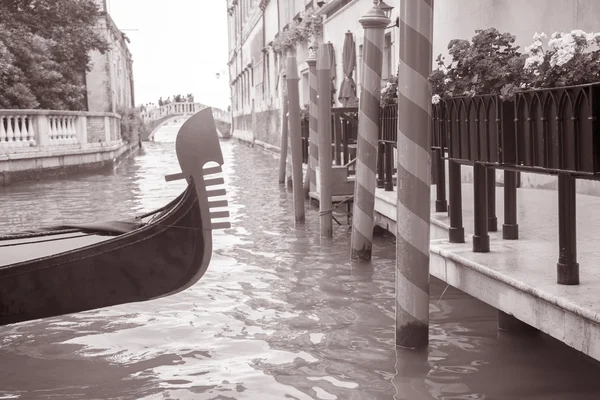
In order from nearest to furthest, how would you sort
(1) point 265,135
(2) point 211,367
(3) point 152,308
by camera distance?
(2) point 211,367
(3) point 152,308
(1) point 265,135

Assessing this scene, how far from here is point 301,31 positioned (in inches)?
810

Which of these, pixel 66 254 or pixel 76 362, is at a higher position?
pixel 66 254

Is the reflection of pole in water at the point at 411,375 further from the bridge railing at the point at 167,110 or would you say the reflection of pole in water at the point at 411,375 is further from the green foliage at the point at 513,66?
the bridge railing at the point at 167,110

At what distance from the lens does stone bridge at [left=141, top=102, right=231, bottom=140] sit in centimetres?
4695

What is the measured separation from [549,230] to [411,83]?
59.5 inches

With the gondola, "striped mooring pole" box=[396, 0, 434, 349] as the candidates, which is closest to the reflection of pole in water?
"striped mooring pole" box=[396, 0, 434, 349]

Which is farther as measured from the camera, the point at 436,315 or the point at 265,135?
the point at 265,135

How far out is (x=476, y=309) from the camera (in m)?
5.09

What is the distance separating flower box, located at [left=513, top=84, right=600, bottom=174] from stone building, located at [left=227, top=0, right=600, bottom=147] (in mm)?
3264

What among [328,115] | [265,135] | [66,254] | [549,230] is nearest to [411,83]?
[549,230]

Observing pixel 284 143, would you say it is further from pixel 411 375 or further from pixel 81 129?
pixel 411 375

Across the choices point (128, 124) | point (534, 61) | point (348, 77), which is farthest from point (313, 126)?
point (128, 124)

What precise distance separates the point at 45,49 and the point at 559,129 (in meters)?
17.4

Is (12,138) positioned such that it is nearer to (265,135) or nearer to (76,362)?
(76,362)
